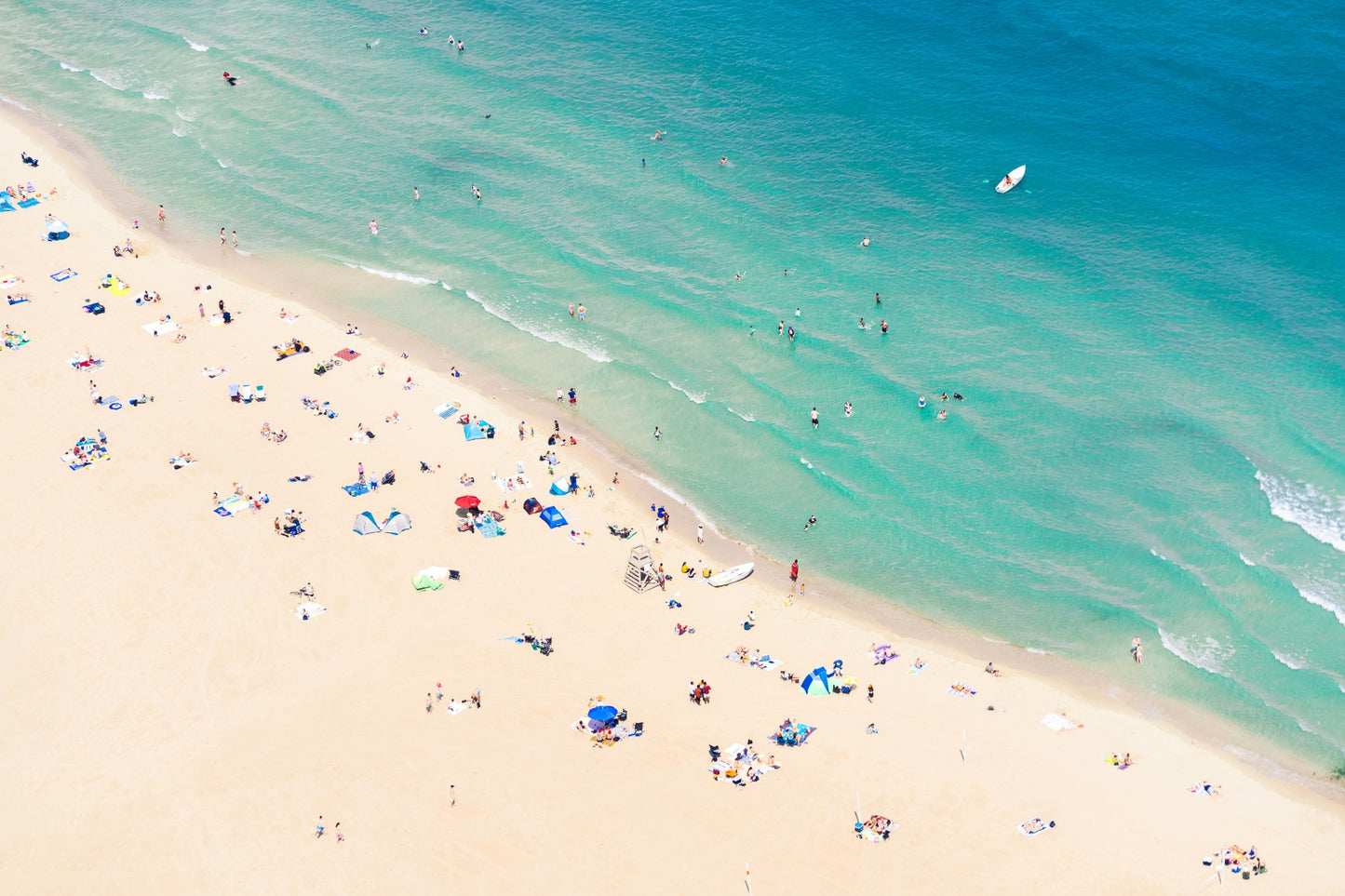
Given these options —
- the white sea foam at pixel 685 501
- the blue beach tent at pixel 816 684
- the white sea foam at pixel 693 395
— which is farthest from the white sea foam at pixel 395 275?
the blue beach tent at pixel 816 684

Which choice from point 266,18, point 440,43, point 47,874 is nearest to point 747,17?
point 440,43

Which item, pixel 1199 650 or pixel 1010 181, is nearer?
pixel 1199 650

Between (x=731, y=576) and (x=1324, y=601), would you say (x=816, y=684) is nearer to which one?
(x=731, y=576)

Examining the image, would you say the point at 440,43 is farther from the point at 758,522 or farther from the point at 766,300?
the point at 758,522

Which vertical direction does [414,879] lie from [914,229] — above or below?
below

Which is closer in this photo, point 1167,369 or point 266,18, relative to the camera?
point 1167,369

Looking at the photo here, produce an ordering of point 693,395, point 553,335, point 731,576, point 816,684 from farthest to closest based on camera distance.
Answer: point 553,335 → point 693,395 → point 731,576 → point 816,684

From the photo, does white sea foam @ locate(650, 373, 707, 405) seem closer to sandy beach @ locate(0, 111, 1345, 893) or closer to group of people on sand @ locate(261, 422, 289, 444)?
sandy beach @ locate(0, 111, 1345, 893)

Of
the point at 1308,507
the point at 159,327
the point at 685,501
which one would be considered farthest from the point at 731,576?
the point at 159,327
